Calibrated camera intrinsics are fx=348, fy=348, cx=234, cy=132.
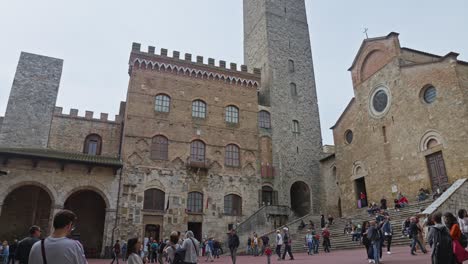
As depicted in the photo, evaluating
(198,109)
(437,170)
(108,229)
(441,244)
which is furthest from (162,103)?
(441,244)

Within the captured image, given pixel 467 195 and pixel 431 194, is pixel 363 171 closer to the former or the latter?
pixel 431 194

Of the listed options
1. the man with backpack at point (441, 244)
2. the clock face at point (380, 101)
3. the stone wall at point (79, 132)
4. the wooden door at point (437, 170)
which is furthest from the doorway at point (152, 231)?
the man with backpack at point (441, 244)

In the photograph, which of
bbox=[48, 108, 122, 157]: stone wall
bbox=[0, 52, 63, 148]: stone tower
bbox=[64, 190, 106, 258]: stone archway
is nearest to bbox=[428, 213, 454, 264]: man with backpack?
bbox=[64, 190, 106, 258]: stone archway

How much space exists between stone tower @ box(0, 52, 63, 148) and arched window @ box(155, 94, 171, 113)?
26.2 feet

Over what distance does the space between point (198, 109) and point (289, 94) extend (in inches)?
347

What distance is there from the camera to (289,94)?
3119 centimetres

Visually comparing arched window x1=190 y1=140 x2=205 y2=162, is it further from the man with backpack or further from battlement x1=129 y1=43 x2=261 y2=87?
the man with backpack

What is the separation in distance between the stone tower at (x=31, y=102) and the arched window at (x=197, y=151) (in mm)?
10552

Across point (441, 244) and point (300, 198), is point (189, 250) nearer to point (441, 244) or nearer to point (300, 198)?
point (441, 244)

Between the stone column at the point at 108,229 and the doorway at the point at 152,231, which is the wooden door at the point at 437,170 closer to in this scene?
the doorway at the point at 152,231

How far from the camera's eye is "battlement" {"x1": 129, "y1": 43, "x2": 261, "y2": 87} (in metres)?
26.2

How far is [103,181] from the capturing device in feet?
73.4

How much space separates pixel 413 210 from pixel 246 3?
28002 mm

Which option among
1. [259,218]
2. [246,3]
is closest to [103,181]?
[259,218]
